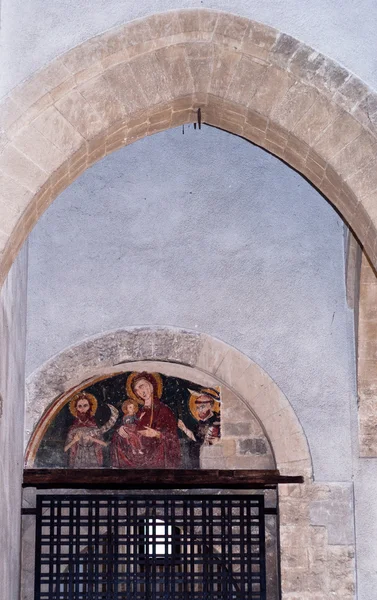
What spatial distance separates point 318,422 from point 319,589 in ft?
4.11

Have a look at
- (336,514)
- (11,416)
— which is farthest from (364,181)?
(336,514)

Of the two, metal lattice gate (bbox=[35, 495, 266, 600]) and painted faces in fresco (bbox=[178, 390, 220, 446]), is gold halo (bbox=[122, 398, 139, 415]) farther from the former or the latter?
metal lattice gate (bbox=[35, 495, 266, 600])

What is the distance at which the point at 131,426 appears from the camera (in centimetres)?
934

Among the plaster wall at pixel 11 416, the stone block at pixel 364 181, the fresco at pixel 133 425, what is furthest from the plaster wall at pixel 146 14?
the fresco at pixel 133 425

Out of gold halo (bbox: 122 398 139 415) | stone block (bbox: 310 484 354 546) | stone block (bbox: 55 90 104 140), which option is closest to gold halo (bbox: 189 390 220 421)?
gold halo (bbox: 122 398 139 415)

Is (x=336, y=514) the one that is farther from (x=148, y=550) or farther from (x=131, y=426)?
(x=131, y=426)

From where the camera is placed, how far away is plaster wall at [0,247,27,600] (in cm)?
705

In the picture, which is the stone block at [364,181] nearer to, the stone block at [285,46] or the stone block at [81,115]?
the stone block at [285,46]

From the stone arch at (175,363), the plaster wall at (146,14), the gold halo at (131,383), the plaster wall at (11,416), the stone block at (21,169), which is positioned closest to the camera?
the stone block at (21,169)

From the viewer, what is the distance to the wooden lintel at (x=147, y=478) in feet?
29.3

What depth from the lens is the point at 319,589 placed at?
862 centimetres

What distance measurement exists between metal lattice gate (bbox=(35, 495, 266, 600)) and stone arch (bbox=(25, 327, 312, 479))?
60 cm

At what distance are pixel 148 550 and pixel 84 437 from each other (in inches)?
40.0

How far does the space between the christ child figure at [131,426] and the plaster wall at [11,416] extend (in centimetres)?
91
